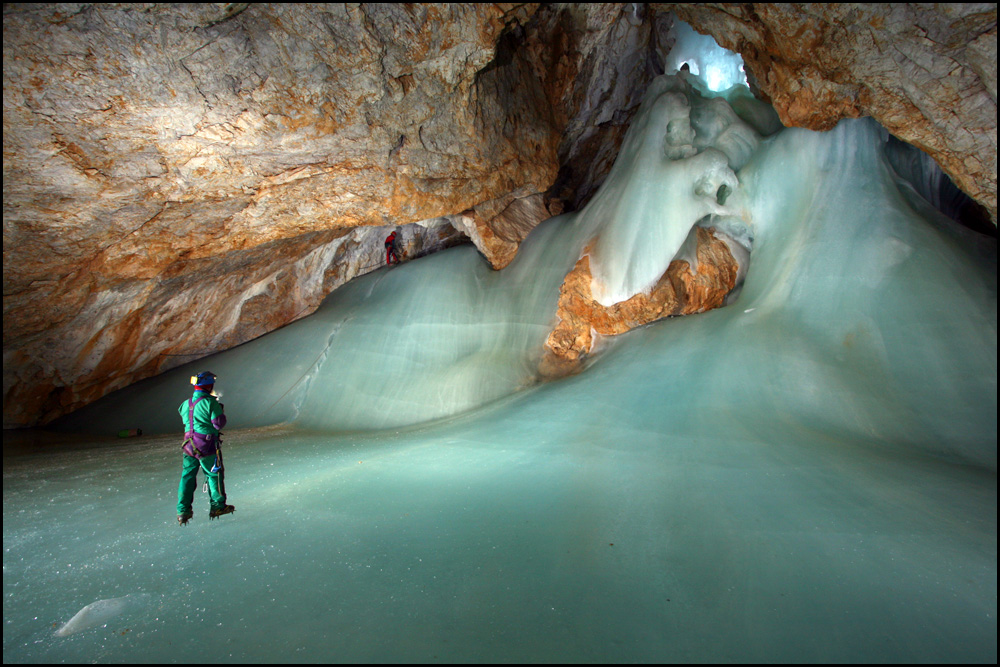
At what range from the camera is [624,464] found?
3.59 metres

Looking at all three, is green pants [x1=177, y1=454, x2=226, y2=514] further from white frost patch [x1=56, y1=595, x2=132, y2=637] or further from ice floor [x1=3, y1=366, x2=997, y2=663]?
white frost patch [x1=56, y1=595, x2=132, y2=637]

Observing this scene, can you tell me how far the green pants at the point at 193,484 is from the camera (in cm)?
307

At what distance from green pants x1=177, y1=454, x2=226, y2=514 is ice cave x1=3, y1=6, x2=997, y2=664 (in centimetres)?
14

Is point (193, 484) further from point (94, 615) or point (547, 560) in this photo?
point (547, 560)

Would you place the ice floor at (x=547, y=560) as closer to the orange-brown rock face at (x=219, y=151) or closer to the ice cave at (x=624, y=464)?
the ice cave at (x=624, y=464)

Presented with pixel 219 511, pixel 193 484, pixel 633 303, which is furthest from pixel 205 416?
pixel 633 303

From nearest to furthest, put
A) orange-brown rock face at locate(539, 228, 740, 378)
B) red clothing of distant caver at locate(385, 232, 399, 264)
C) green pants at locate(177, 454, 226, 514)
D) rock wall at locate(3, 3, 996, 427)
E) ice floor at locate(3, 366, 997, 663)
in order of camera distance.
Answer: ice floor at locate(3, 366, 997, 663) → green pants at locate(177, 454, 226, 514) → rock wall at locate(3, 3, 996, 427) → orange-brown rock face at locate(539, 228, 740, 378) → red clothing of distant caver at locate(385, 232, 399, 264)

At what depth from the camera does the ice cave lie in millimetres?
1945

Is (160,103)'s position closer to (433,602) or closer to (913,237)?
(433,602)

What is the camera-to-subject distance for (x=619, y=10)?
241 inches

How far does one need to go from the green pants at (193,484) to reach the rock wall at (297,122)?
9.74 feet

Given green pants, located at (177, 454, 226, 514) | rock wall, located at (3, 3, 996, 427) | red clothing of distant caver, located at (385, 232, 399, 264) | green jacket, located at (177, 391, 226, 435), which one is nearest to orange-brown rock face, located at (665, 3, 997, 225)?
rock wall, located at (3, 3, 996, 427)

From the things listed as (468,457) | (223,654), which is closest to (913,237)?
(468,457)

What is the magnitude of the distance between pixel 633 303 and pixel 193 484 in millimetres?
4757
